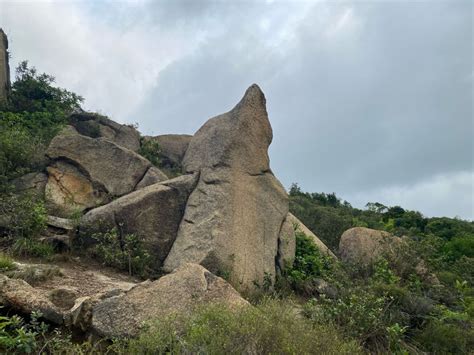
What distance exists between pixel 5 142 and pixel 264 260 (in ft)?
25.7

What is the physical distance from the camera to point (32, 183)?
547 inches

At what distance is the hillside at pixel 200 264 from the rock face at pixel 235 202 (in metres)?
0.03

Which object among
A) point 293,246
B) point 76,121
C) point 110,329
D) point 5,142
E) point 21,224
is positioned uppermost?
point 76,121

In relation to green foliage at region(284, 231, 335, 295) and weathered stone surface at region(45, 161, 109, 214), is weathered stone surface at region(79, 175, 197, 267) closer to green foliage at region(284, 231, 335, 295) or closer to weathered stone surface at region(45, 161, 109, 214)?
weathered stone surface at region(45, 161, 109, 214)

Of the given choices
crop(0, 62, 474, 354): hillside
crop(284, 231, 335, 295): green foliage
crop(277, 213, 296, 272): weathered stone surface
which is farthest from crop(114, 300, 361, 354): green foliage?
crop(277, 213, 296, 272): weathered stone surface

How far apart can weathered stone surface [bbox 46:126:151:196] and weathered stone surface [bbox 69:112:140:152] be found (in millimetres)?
4592

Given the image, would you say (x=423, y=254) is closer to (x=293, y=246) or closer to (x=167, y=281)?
(x=293, y=246)

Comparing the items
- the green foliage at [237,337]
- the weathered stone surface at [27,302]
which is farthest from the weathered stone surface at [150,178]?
the green foliage at [237,337]

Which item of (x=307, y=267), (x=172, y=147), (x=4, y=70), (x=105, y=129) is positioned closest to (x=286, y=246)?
(x=307, y=267)

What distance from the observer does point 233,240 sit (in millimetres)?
11328

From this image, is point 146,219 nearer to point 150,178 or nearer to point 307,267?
point 150,178

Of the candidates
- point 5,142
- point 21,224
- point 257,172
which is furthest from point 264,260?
point 5,142

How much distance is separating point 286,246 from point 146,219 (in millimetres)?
3442

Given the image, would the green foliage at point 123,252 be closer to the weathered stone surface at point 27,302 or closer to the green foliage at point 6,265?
the green foliage at point 6,265
